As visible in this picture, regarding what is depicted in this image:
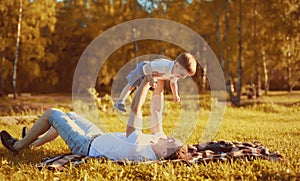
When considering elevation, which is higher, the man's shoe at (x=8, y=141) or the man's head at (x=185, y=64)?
the man's head at (x=185, y=64)

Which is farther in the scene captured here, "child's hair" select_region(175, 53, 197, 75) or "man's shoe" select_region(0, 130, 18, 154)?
"man's shoe" select_region(0, 130, 18, 154)

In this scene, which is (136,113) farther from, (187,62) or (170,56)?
(170,56)

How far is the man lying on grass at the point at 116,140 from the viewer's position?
3.29m

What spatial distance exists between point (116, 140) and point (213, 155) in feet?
2.89

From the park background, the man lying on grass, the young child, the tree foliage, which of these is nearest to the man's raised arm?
the man lying on grass

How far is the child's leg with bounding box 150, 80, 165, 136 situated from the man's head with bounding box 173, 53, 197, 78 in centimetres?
50

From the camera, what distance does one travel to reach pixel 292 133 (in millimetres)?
5609

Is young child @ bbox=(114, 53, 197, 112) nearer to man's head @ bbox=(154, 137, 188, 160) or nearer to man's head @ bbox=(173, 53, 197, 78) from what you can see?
man's head @ bbox=(173, 53, 197, 78)

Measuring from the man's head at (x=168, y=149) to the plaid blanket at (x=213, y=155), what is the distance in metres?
0.09

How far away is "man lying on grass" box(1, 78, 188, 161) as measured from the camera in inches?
130

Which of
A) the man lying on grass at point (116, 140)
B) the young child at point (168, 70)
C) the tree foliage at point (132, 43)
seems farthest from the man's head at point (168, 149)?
the tree foliage at point (132, 43)

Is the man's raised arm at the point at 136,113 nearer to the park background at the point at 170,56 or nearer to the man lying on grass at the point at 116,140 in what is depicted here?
the man lying on grass at the point at 116,140

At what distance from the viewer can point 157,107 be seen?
4.29m

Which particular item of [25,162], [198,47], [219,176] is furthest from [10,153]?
[198,47]
